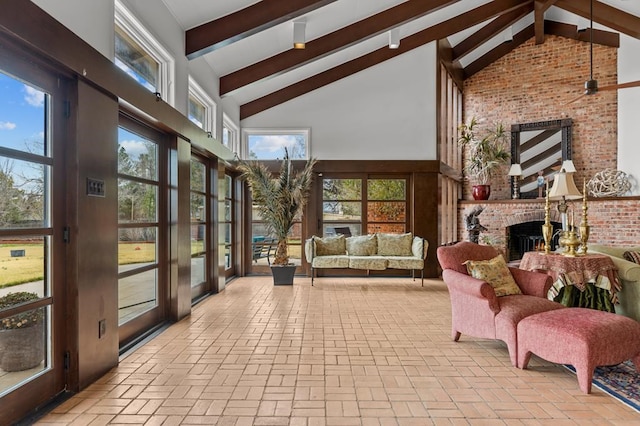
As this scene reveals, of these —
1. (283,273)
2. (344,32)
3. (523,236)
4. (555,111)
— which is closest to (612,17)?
(555,111)

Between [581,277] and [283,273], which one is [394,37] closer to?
[283,273]

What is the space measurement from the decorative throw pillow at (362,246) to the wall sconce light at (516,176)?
3764mm

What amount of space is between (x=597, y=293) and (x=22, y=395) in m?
4.65

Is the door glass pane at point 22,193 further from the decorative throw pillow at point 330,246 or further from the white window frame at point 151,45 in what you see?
the decorative throw pillow at point 330,246

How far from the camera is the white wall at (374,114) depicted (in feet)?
24.6

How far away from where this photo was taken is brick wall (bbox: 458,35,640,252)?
7.46m

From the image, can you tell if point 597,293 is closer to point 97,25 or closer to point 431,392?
point 431,392

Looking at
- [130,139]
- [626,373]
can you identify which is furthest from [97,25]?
[626,373]

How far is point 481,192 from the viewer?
28.5 feet

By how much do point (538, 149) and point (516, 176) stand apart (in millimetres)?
781

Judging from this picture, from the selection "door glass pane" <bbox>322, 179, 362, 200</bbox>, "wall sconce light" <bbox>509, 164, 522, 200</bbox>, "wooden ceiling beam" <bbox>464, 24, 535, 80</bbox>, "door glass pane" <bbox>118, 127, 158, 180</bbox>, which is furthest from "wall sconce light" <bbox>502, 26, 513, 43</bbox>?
"door glass pane" <bbox>118, 127, 158, 180</bbox>

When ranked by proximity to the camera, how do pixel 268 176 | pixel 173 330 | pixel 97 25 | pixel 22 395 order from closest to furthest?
pixel 22 395
pixel 97 25
pixel 173 330
pixel 268 176

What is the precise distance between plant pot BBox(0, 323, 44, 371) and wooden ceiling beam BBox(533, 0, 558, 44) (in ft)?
28.9

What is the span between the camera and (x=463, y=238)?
878cm
